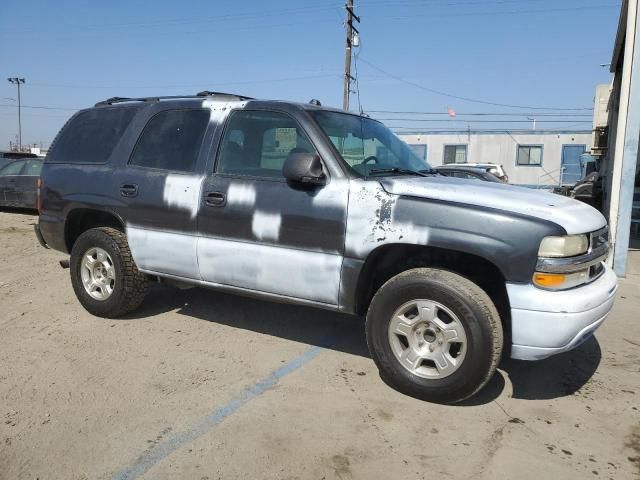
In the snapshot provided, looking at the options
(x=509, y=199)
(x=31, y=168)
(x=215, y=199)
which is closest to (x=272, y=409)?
(x=215, y=199)

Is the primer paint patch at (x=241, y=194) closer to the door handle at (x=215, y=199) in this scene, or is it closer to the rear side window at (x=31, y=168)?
the door handle at (x=215, y=199)

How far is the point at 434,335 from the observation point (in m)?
3.29

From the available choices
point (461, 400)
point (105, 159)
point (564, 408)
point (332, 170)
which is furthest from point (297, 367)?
point (105, 159)

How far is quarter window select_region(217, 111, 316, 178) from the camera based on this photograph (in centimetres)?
386

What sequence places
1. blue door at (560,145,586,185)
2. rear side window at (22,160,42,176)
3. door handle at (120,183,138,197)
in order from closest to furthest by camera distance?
door handle at (120,183,138,197)
rear side window at (22,160,42,176)
blue door at (560,145,586,185)

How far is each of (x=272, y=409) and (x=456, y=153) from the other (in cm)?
2869

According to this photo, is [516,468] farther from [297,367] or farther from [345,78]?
[345,78]

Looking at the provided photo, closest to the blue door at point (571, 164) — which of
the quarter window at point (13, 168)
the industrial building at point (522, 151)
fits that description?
the industrial building at point (522, 151)

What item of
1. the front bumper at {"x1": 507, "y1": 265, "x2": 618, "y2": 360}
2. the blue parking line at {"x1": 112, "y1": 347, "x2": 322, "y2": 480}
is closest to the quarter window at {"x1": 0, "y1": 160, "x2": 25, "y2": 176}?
the blue parking line at {"x1": 112, "y1": 347, "x2": 322, "y2": 480}

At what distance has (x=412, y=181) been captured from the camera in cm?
355

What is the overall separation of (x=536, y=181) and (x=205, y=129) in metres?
28.2

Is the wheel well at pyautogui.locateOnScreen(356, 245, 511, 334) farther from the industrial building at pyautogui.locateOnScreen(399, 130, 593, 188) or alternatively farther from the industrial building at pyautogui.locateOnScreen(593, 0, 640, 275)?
the industrial building at pyautogui.locateOnScreen(399, 130, 593, 188)

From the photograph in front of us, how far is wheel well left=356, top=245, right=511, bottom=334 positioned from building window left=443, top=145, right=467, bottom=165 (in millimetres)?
27667

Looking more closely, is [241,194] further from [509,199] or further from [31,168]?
[31,168]
